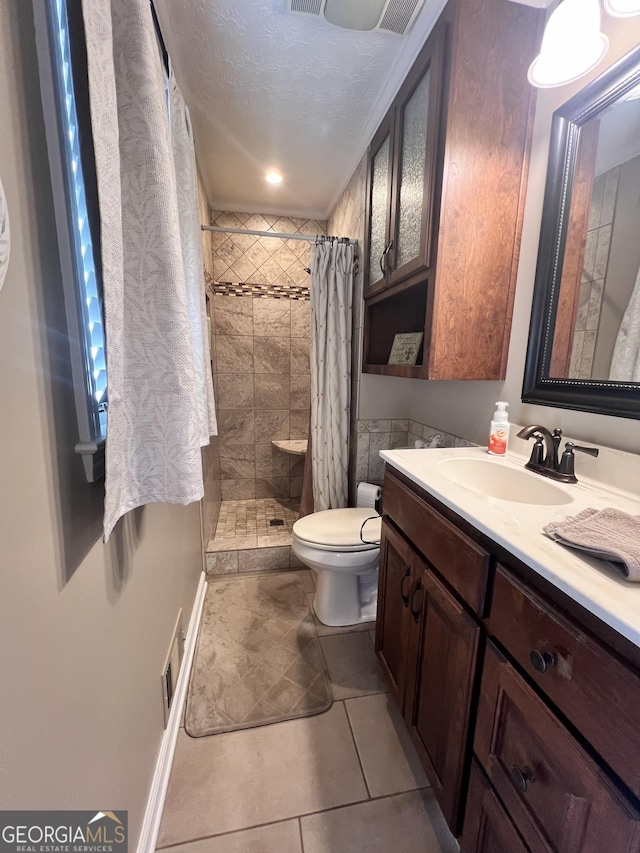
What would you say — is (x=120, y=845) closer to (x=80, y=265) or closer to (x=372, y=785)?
(x=372, y=785)

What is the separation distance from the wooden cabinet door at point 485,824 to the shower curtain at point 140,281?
2.80 feet

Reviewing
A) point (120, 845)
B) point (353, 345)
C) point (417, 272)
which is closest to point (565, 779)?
point (120, 845)

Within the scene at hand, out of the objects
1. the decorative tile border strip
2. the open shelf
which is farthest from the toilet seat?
the decorative tile border strip

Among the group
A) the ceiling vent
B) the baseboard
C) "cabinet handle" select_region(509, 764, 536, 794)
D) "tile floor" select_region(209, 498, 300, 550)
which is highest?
the ceiling vent

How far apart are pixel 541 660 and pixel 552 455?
60cm

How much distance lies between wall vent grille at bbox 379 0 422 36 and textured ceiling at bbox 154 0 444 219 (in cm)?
4

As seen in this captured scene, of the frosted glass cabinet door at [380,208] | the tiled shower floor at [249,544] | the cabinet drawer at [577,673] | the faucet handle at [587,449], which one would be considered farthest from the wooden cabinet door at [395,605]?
the frosted glass cabinet door at [380,208]

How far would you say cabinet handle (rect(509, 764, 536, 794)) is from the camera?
568mm

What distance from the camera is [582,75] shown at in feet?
2.95

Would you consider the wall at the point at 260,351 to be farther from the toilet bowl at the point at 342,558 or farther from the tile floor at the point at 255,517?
the toilet bowl at the point at 342,558

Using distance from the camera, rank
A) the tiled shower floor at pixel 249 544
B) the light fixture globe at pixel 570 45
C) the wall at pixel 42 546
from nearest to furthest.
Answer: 1. the wall at pixel 42 546
2. the light fixture globe at pixel 570 45
3. the tiled shower floor at pixel 249 544

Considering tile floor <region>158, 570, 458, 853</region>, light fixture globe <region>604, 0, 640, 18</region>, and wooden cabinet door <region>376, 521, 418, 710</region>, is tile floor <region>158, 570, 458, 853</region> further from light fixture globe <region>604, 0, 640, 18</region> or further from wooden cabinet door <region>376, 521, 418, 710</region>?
light fixture globe <region>604, 0, 640, 18</region>

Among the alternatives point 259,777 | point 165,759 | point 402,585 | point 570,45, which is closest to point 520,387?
point 402,585

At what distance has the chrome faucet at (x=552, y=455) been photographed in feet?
2.98
